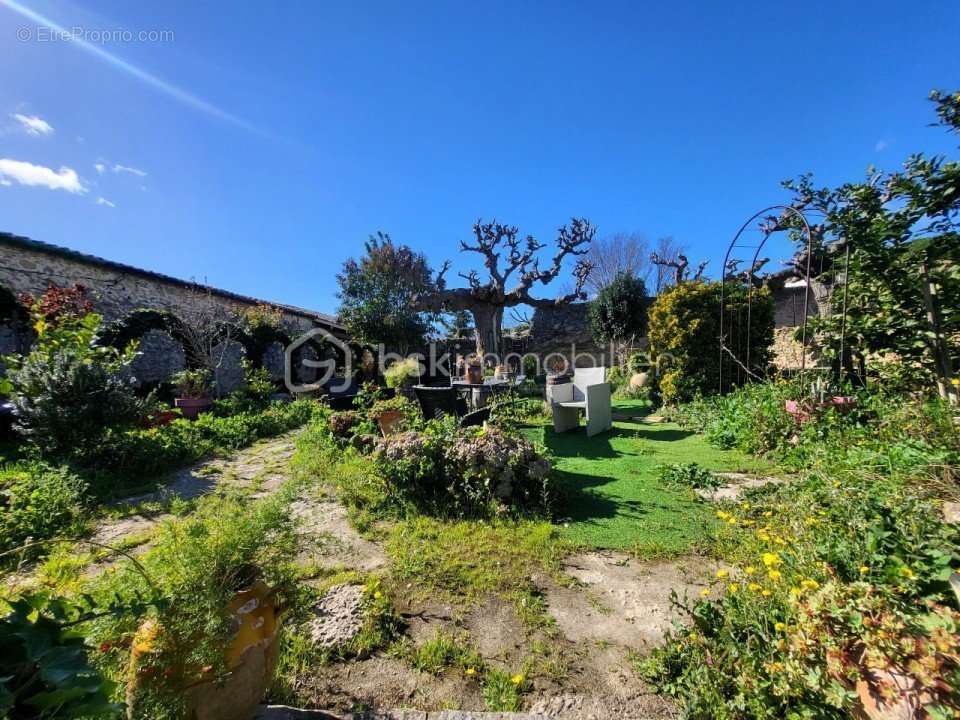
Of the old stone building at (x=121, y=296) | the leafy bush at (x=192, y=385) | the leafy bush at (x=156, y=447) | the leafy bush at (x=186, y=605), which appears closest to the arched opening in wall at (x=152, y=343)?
the old stone building at (x=121, y=296)

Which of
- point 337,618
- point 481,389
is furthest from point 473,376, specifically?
point 337,618

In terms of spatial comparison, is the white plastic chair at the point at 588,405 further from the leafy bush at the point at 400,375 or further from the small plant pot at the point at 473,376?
the leafy bush at the point at 400,375

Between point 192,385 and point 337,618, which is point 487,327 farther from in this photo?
point 337,618

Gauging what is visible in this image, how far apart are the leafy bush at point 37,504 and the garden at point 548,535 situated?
0.08 feet

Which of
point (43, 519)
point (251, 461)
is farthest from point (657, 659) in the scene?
point (251, 461)

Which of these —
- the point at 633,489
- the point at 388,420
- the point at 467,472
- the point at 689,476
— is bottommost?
the point at 633,489

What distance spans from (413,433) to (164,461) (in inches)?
138

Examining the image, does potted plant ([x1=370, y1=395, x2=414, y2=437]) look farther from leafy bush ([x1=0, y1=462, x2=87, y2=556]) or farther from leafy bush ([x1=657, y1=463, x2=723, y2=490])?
leafy bush ([x1=657, y1=463, x2=723, y2=490])

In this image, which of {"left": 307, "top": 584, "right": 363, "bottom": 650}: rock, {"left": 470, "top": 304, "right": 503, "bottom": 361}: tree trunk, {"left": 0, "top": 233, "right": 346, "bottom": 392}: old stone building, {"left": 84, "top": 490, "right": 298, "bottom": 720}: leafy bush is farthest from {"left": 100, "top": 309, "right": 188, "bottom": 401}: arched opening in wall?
{"left": 470, "top": 304, "right": 503, "bottom": 361}: tree trunk

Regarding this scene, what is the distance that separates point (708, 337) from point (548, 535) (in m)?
5.84

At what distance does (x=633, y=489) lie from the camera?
349 centimetres

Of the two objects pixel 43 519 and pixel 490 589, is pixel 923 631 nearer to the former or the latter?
pixel 490 589

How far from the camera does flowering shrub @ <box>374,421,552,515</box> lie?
10.2ft

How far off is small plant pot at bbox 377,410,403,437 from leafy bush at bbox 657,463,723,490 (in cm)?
311
